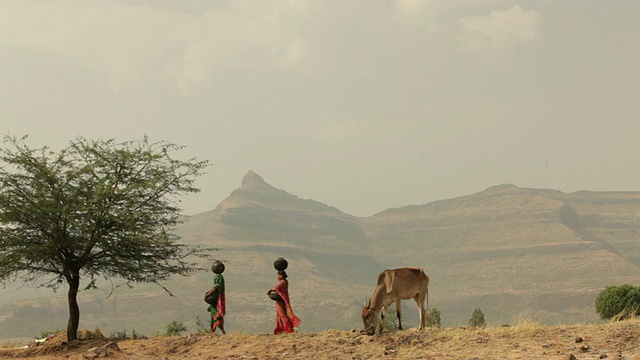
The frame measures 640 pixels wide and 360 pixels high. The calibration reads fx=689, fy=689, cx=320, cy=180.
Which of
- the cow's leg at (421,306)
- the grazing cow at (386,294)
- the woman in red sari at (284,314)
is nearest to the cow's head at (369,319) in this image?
the grazing cow at (386,294)

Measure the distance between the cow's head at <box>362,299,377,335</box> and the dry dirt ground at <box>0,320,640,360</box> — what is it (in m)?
0.29

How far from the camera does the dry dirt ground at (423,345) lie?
46.7 ft

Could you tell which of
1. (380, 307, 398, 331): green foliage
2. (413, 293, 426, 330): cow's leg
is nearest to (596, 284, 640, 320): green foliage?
(380, 307, 398, 331): green foliage

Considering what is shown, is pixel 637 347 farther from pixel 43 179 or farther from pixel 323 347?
pixel 43 179

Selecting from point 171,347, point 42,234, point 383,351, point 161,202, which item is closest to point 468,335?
point 383,351

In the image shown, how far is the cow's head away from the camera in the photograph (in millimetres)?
16797

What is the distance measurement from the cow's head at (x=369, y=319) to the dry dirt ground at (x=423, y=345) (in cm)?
29

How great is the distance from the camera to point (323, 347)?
16500 mm

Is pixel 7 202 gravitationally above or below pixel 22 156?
below

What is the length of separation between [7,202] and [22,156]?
5.88 ft

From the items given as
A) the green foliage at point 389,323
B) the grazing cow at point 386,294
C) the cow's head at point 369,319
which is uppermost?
the grazing cow at point 386,294

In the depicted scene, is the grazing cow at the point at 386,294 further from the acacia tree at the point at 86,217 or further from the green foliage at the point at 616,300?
the green foliage at the point at 616,300

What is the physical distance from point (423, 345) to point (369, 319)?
1715 millimetres

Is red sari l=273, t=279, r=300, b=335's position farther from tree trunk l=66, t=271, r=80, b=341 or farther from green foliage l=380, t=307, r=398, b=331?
tree trunk l=66, t=271, r=80, b=341
